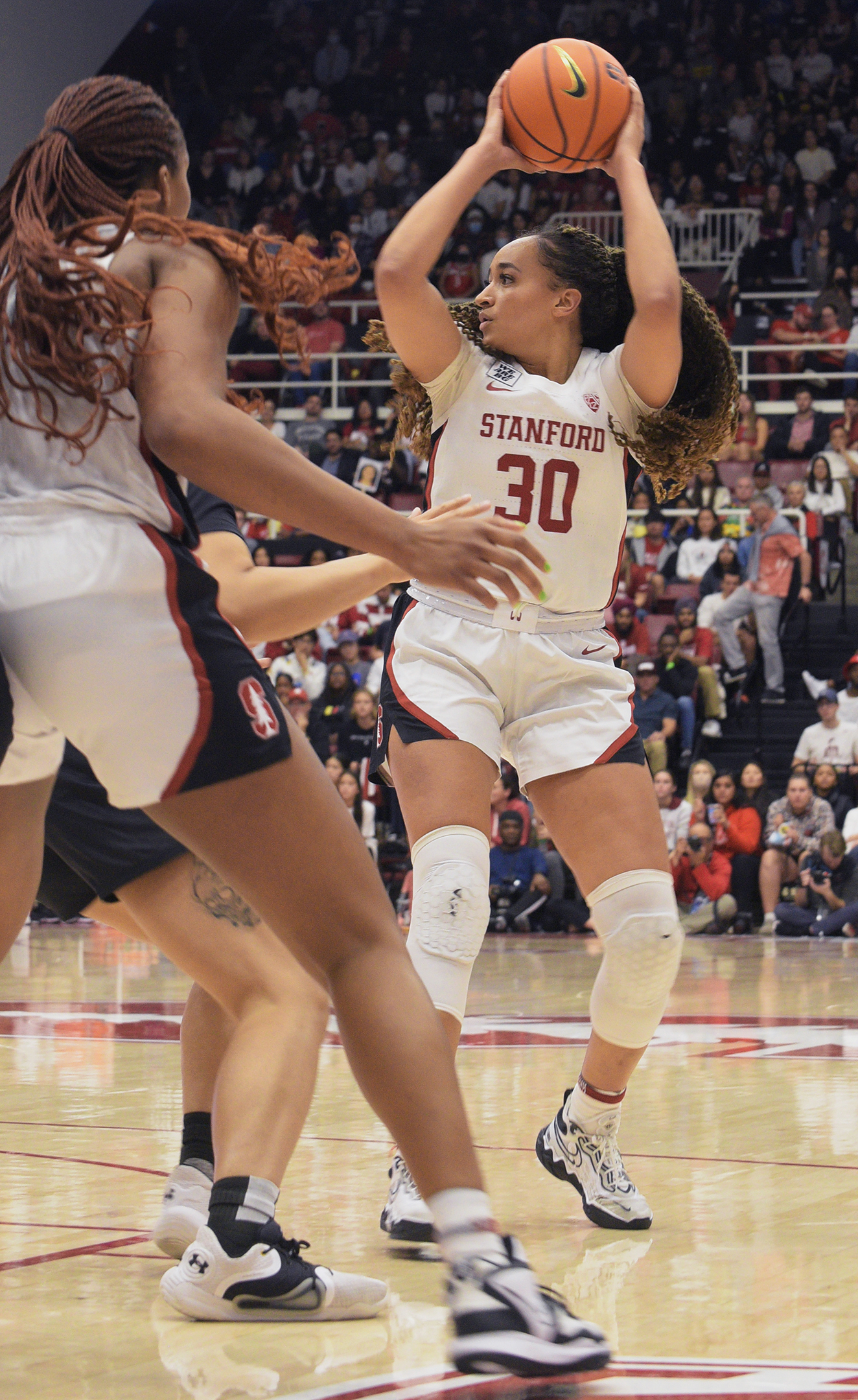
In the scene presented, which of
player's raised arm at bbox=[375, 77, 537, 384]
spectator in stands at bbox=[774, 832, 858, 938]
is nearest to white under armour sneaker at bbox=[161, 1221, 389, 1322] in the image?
player's raised arm at bbox=[375, 77, 537, 384]

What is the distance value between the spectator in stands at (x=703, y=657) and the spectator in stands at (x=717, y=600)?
0.09 metres

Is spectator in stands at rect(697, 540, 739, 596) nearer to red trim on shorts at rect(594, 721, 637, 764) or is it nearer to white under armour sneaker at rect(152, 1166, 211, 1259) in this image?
red trim on shorts at rect(594, 721, 637, 764)

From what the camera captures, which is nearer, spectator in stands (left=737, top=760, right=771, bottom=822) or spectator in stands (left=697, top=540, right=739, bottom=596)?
spectator in stands (left=737, top=760, right=771, bottom=822)

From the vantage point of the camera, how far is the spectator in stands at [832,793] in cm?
1180

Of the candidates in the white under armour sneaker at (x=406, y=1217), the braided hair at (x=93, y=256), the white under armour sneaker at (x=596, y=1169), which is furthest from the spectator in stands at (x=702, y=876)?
the braided hair at (x=93, y=256)

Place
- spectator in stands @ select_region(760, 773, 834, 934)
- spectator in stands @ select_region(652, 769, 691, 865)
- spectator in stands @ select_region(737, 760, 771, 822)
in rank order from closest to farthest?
spectator in stands @ select_region(760, 773, 834, 934) → spectator in stands @ select_region(652, 769, 691, 865) → spectator in stands @ select_region(737, 760, 771, 822)

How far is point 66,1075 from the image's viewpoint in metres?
5.09

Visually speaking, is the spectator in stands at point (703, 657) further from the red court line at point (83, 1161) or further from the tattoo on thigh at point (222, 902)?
the tattoo on thigh at point (222, 902)

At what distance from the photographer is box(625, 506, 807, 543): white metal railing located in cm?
1440

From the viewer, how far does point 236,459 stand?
2.17 meters

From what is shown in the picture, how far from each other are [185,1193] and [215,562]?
1138mm

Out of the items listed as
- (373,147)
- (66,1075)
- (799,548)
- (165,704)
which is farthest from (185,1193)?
(373,147)

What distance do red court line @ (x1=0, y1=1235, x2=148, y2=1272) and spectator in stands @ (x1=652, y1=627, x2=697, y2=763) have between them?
34.2ft

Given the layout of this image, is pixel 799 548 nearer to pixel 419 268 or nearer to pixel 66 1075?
pixel 66 1075
